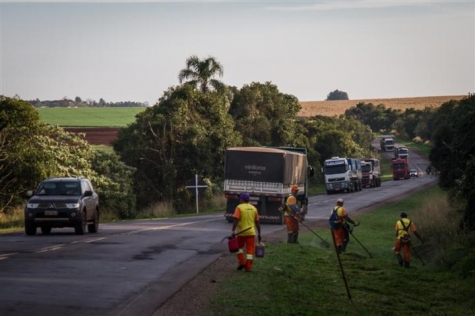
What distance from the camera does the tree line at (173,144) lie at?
48125 millimetres

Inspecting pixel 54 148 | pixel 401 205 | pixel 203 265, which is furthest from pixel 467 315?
pixel 401 205

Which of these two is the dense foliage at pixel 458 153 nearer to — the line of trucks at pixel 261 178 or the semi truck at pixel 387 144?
the line of trucks at pixel 261 178

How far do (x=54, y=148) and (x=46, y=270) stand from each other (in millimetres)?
32379

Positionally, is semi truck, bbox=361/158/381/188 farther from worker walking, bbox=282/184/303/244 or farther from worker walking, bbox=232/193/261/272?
worker walking, bbox=232/193/261/272

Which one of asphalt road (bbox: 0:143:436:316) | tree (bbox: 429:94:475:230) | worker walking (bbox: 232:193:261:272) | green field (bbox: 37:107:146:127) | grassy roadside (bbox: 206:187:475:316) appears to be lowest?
grassy roadside (bbox: 206:187:475:316)

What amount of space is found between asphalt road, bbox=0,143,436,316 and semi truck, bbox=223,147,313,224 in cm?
691

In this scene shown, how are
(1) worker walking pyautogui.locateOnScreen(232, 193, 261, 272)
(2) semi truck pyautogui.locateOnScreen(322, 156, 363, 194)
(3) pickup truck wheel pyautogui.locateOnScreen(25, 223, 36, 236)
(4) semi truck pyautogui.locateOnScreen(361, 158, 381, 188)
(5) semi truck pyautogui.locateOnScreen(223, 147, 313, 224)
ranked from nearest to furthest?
(1) worker walking pyautogui.locateOnScreen(232, 193, 261, 272)
(3) pickup truck wheel pyautogui.locateOnScreen(25, 223, 36, 236)
(5) semi truck pyautogui.locateOnScreen(223, 147, 313, 224)
(2) semi truck pyautogui.locateOnScreen(322, 156, 363, 194)
(4) semi truck pyautogui.locateOnScreen(361, 158, 381, 188)

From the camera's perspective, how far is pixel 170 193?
64.1 metres

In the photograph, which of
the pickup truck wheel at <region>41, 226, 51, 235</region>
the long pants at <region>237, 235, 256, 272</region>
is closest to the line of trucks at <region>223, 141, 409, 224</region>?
the pickup truck wheel at <region>41, 226, 51, 235</region>

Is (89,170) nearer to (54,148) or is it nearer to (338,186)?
(54,148)

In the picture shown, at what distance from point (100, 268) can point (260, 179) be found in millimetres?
22765

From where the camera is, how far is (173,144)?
66.1 m

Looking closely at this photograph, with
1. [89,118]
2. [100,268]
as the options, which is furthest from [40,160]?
[89,118]

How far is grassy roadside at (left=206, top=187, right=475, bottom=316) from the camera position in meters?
16.5
